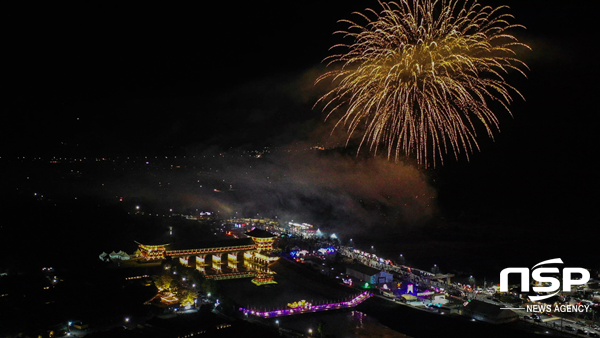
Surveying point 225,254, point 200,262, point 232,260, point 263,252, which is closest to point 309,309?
point 263,252

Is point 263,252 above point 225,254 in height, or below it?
above

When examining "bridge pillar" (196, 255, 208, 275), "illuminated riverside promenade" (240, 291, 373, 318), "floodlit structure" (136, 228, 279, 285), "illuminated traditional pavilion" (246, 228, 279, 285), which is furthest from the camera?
"bridge pillar" (196, 255, 208, 275)

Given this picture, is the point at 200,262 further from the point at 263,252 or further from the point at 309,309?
the point at 309,309

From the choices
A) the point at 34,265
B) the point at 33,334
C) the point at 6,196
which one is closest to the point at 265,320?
the point at 33,334

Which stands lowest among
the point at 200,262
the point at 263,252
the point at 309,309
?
the point at 309,309

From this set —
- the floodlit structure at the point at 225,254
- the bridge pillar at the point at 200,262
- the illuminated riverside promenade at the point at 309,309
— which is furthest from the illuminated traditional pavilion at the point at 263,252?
the illuminated riverside promenade at the point at 309,309

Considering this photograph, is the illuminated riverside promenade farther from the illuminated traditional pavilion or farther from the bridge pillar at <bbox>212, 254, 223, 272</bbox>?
the bridge pillar at <bbox>212, 254, 223, 272</bbox>

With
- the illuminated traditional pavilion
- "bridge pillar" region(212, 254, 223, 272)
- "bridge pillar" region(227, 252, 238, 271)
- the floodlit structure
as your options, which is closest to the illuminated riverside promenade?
the illuminated traditional pavilion

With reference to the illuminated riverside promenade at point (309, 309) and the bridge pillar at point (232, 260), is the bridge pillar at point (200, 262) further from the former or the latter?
the illuminated riverside promenade at point (309, 309)

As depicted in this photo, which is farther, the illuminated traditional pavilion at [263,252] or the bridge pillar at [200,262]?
the bridge pillar at [200,262]

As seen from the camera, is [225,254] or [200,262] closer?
[200,262]

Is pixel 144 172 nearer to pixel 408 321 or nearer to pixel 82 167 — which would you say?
pixel 82 167
